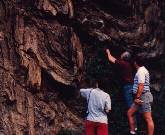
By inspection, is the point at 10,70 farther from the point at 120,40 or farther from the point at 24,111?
the point at 120,40

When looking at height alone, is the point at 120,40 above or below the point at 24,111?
above

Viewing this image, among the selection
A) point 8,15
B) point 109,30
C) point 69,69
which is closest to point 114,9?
point 109,30

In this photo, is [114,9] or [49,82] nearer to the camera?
[49,82]

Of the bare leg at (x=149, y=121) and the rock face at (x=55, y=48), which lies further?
the rock face at (x=55, y=48)

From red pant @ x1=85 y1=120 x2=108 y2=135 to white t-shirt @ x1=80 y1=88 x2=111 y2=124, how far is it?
0.10 meters

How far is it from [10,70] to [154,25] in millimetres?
4931

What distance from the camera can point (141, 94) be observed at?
12.9 meters

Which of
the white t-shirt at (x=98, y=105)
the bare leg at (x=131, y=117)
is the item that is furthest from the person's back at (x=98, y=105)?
the bare leg at (x=131, y=117)

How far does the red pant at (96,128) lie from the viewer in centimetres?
1224

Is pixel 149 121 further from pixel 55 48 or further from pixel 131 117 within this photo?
pixel 55 48

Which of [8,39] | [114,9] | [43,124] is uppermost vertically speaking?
[114,9]

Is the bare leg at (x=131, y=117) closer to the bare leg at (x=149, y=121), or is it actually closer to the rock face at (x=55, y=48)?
the bare leg at (x=149, y=121)

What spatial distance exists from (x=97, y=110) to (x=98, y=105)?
5.9 inches

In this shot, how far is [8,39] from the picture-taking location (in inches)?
551
